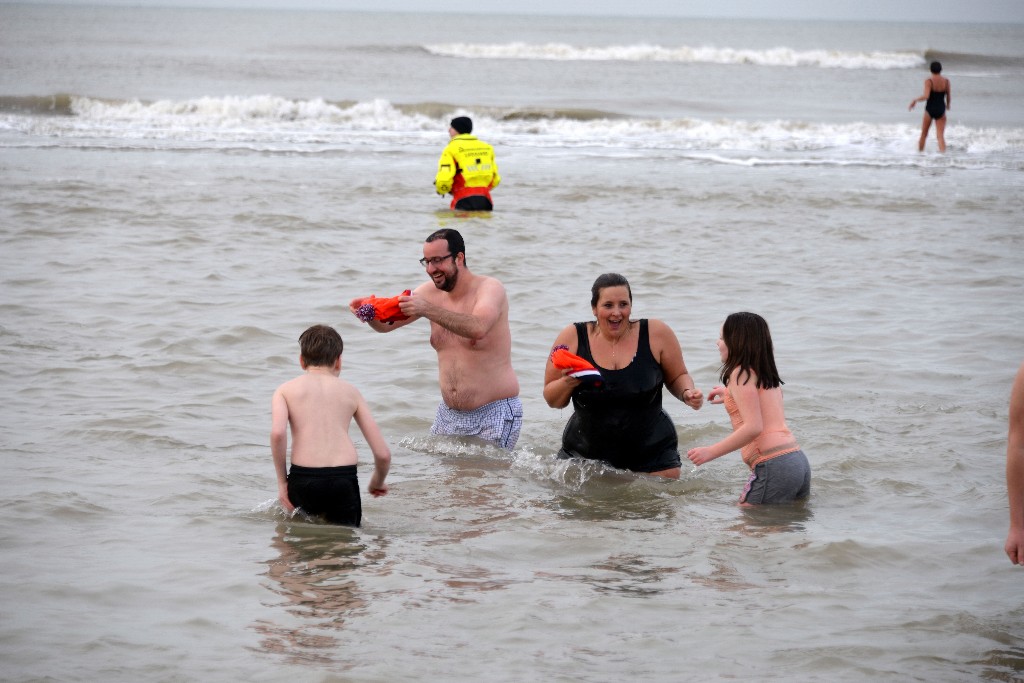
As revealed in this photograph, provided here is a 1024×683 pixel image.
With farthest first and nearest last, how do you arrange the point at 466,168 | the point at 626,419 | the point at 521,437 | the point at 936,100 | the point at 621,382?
the point at 936,100 < the point at 466,168 < the point at 521,437 < the point at 626,419 < the point at 621,382

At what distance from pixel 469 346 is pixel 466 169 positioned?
7817 millimetres

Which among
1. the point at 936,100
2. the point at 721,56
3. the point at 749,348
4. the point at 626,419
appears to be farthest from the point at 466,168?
the point at 721,56

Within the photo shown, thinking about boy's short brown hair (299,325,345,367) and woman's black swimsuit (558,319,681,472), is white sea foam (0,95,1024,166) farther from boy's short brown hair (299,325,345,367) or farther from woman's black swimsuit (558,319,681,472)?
boy's short brown hair (299,325,345,367)

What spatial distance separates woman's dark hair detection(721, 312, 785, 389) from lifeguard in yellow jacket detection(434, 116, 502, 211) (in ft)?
28.8

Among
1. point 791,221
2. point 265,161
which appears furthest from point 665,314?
point 265,161

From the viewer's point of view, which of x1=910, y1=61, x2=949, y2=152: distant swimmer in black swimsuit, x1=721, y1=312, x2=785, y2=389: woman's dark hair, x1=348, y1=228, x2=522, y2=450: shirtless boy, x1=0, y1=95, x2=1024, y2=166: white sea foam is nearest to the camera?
x1=721, y1=312, x2=785, y2=389: woman's dark hair

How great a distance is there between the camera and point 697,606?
14.7ft

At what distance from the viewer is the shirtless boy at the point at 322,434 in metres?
4.94

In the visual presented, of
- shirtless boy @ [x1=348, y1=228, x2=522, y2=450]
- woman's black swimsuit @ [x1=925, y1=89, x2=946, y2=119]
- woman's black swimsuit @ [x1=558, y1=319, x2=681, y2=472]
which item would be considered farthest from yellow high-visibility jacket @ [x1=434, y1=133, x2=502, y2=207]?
woman's black swimsuit @ [x1=925, y1=89, x2=946, y2=119]

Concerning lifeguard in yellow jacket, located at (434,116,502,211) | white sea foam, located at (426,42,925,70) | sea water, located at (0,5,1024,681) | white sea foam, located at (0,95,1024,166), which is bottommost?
sea water, located at (0,5,1024,681)

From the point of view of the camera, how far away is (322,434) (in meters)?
4.95

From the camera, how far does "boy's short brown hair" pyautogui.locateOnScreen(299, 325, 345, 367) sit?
5.02 meters

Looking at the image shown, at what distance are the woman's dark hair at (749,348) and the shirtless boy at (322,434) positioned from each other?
5.63 ft

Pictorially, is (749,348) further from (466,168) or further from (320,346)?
(466,168)
